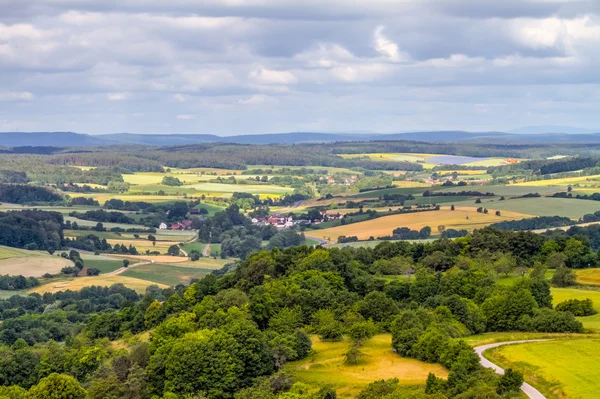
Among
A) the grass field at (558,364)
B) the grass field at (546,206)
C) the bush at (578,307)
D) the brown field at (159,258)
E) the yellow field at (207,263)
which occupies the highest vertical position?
the grass field at (558,364)

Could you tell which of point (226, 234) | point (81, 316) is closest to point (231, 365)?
point (81, 316)

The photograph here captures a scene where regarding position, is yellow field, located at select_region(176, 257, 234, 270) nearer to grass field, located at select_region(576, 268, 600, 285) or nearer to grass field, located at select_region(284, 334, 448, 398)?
grass field, located at select_region(576, 268, 600, 285)

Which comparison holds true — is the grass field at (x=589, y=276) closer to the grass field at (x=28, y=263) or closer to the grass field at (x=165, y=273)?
the grass field at (x=165, y=273)

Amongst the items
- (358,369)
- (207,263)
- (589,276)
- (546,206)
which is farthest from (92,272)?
(358,369)

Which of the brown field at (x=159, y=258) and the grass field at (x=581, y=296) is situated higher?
the grass field at (x=581, y=296)

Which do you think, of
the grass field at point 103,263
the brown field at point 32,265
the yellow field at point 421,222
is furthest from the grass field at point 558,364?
the brown field at point 32,265

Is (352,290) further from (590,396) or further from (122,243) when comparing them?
(122,243)
